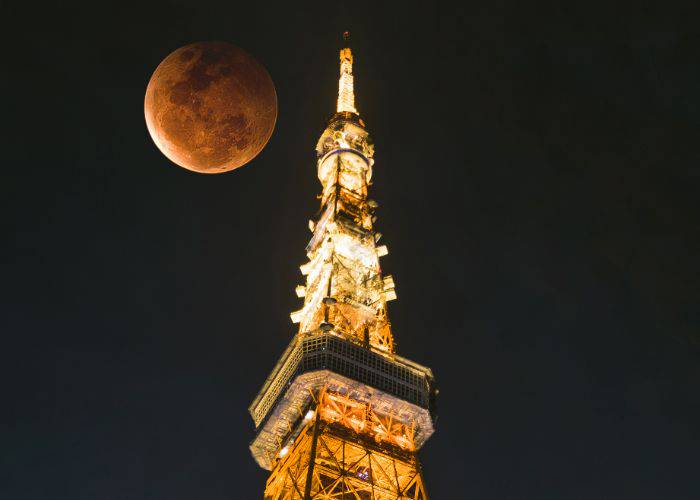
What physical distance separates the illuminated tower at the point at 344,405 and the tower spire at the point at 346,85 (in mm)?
32093

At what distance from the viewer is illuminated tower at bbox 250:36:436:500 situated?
42.7 m

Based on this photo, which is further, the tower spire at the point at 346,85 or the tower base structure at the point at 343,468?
the tower spire at the point at 346,85

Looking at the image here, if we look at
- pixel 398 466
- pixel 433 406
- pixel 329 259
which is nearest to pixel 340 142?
pixel 329 259

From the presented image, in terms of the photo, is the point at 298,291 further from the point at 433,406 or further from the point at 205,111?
the point at 205,111

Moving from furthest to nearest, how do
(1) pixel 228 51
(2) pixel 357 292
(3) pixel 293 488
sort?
1. (2) pixel 357 292
2. (3) pixel 293 488
3. (1) pixel 228 51

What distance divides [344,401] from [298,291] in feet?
64.4

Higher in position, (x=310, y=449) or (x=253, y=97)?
(x=253, y=97)

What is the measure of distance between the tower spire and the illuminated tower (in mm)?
32093

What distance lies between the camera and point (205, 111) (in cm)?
2444

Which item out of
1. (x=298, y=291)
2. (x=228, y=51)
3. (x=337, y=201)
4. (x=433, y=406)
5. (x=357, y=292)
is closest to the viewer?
(x=228, y=51)

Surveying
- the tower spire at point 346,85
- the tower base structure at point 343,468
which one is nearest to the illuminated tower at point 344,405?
the tower base structure at point 343,468

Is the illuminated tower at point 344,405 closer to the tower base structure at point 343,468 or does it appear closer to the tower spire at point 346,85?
the tower base structure at point 343,468

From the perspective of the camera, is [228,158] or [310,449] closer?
[228,158]

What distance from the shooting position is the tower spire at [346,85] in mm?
87438
